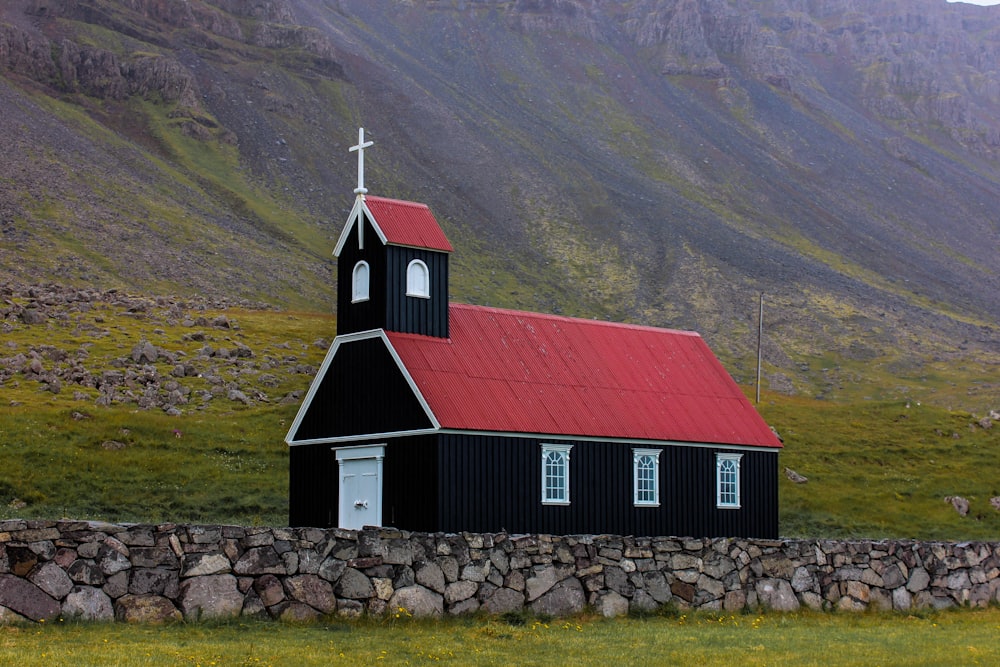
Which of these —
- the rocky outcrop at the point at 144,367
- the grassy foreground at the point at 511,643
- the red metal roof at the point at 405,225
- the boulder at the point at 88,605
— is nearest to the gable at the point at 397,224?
the red metal roof at the point at 405,225

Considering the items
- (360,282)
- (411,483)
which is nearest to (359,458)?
(411,483)

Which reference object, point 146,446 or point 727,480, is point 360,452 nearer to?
point 727,480

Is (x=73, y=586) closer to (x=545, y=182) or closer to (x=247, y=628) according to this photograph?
(x=247, y=628)

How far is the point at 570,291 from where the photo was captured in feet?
501

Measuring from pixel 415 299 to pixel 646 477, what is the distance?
8.47 metres

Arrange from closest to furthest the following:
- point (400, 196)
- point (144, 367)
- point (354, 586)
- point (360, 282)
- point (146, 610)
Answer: point (146, 610) → point (354, 586) → point (360, 282) → point (144, 367) → point (400, 196)

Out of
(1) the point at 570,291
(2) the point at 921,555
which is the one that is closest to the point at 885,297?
(1) the point at 570,291

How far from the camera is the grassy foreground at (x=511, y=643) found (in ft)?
57.9

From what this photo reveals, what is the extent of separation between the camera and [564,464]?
3559cm

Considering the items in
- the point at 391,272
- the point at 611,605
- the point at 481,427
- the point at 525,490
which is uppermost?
the point at 391,272

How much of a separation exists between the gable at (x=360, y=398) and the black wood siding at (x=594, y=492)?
1.62 meters

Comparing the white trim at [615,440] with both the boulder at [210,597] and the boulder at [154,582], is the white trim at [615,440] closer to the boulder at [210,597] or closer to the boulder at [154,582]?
the boulder at [210,597]

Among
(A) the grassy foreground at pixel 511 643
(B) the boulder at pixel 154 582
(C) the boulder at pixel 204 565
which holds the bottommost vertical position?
(A) the grassy foreground at pixel 511 643

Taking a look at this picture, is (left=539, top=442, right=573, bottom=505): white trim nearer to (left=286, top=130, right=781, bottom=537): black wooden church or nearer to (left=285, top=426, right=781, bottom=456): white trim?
(left=286, top=130, right=781, bottom=537): black wooden church
